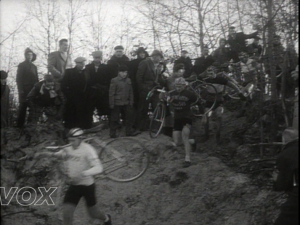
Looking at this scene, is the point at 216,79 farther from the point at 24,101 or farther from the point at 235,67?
the point at 24,101

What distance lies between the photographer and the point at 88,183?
6691mm

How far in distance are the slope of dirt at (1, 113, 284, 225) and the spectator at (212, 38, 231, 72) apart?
1.82 m

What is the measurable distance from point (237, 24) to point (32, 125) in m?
4.99

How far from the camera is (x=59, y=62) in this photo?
943 centimetres

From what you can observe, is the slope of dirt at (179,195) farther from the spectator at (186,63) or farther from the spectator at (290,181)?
the spectator at (290,181)

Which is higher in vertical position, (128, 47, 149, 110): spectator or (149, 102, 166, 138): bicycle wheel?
(128, 47, 149, 110): spectator

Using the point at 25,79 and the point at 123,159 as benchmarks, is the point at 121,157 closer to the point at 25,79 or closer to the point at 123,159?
the point at 123,159

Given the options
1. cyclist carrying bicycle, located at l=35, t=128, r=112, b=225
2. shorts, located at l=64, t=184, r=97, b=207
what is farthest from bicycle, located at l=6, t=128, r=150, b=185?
shorts, located at l=64, t=184, r=97, b=207

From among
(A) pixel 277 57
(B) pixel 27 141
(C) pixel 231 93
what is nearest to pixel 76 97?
(B) pixel 27 141

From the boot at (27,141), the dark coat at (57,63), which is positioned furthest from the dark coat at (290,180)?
the boot at (27,141)

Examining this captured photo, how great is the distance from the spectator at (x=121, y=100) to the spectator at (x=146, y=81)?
0.25 m

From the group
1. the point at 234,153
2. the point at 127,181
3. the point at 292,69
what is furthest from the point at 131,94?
the point at 292,69

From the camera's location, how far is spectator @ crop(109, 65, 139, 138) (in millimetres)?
9367

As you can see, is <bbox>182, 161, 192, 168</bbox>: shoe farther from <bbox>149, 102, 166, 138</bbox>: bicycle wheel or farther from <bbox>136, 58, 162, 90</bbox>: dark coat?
<bbox>136, 58, 162, 90</bbox>: dark coat
